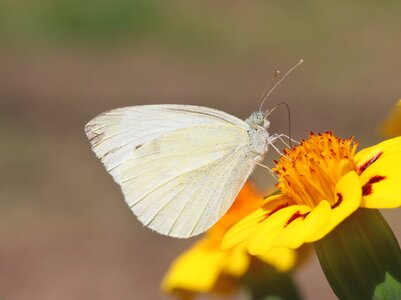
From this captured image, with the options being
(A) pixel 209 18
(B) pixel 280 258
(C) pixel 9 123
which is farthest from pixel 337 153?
(A) pixel 209 18

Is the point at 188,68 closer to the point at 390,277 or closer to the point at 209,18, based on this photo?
the point at 209,18

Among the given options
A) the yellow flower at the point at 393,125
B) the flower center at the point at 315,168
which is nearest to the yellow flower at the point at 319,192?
the flower center at the point at 315,168

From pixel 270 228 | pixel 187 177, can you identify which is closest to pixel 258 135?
pixel 187 177

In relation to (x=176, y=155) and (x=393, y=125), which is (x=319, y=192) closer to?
(x=393, y=125)

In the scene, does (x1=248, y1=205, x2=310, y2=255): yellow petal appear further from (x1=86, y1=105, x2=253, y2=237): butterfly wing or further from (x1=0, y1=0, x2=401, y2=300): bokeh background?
(x1=0, y1=0, x2=401, y2=300): bokeh background

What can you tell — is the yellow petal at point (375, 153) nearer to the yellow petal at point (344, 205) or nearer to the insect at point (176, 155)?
the yellow petal at point (344, 205)
